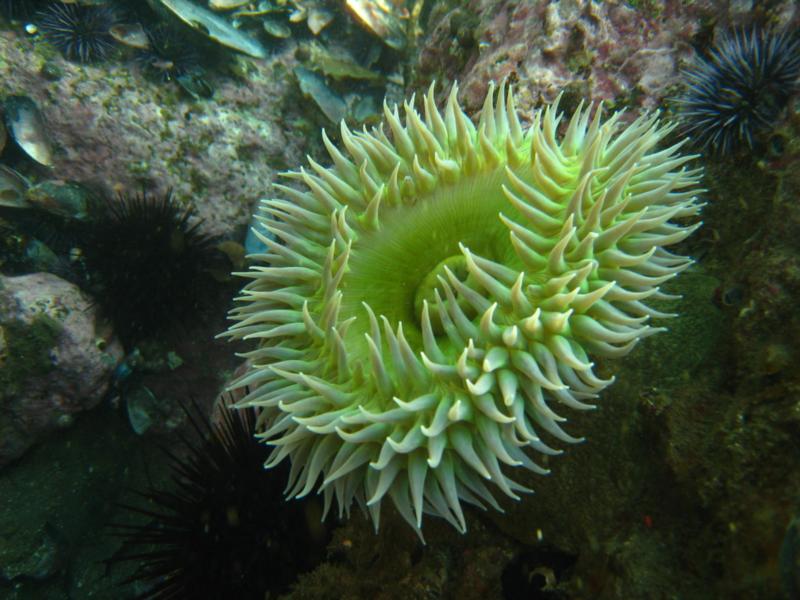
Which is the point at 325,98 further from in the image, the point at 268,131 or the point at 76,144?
the point at 76,144

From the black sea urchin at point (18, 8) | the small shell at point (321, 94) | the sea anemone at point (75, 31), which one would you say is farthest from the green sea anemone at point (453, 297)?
the black sea urchin at point (18, 8)

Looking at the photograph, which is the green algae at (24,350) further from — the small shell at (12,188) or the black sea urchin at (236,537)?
the black sea urchin at (236,537)

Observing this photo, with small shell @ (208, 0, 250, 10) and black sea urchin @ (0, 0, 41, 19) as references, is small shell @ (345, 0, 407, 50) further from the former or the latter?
black sea urchin @ (0, 0, 41, 19)

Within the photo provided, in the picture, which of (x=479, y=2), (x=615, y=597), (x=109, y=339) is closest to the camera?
(x=615, y=597)

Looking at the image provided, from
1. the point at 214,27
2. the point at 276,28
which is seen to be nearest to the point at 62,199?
the point at 214,27

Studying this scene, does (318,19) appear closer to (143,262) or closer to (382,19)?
(382,19)

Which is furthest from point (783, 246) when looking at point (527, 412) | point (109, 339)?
point (109, 339)
